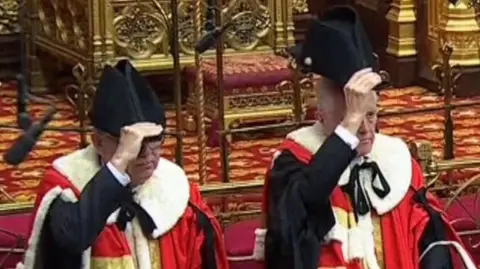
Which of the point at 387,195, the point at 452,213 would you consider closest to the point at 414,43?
the point at 452,213

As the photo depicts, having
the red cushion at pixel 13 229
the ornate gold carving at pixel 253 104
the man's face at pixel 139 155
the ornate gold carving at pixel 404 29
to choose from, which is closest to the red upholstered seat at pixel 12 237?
the red cushion at pixel 13 229

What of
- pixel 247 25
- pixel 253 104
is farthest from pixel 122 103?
pixel 247 25

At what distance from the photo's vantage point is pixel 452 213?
564 centimetres

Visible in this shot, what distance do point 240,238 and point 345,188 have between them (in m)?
1.21

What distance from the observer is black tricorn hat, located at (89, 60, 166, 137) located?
400 centimetres

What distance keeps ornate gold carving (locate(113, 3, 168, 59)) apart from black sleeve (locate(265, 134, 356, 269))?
3953 mm

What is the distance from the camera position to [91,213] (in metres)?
3.87

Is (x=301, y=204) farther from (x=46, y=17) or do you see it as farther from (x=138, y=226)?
(x=46, y=17)

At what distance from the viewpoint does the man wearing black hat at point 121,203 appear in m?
3.88

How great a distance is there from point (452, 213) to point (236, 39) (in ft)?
8.88

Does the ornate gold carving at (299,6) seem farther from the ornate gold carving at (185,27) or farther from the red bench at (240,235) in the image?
the red bench at (240,235)

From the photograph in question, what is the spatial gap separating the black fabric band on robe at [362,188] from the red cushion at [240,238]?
1.05 meters

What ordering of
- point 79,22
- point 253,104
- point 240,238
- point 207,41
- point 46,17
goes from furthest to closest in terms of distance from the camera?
point 46,17 → point 79,22 → point 253,104 → point 240,238 → point 207,41

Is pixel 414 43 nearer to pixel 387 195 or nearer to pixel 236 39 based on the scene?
pixel 236 39
